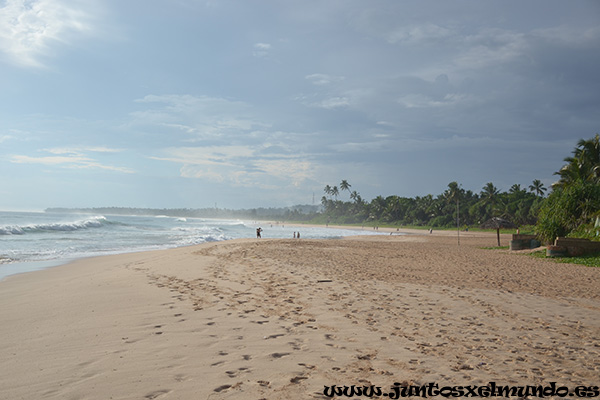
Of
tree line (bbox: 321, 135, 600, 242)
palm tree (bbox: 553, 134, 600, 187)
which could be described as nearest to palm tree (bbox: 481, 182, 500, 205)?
tree line (bbox: 321, 135, 600, 242)

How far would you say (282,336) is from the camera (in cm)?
520

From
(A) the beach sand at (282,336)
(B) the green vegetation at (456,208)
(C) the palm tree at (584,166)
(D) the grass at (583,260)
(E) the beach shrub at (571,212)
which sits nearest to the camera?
(A) the beach sand at (282,336)

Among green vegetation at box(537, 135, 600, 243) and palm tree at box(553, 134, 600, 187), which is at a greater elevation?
palm tree at box(553, 134, 600, 187)

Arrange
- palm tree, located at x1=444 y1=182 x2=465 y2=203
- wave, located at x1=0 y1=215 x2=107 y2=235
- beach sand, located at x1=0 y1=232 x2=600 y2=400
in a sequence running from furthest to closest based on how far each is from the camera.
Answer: palm tree, located at x1=444 y1=182 x2=465 y2=203 → wave, located at x1=0 y1=215 x2=107 y2=235 → beach sand, located at x1=0 y1=232 x2=600 y2=400

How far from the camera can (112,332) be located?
5.45 meters

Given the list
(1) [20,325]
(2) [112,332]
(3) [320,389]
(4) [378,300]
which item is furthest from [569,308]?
(1) [20,325]

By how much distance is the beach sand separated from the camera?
3.81m

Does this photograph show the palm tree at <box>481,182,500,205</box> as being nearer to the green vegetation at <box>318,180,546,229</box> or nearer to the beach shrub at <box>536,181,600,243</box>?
the green vegetation at <box>318,180,546,229</box>

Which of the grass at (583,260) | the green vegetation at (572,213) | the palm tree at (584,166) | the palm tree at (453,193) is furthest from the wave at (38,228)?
the palm tree at (453,193)

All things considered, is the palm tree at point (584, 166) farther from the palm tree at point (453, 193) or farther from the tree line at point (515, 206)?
the palm tree at point (453, 193)

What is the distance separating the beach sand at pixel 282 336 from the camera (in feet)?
12.5

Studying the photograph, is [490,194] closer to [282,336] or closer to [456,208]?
[456,208]

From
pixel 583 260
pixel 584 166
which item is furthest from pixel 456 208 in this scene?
pixel 583 260

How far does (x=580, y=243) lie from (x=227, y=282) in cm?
1732
